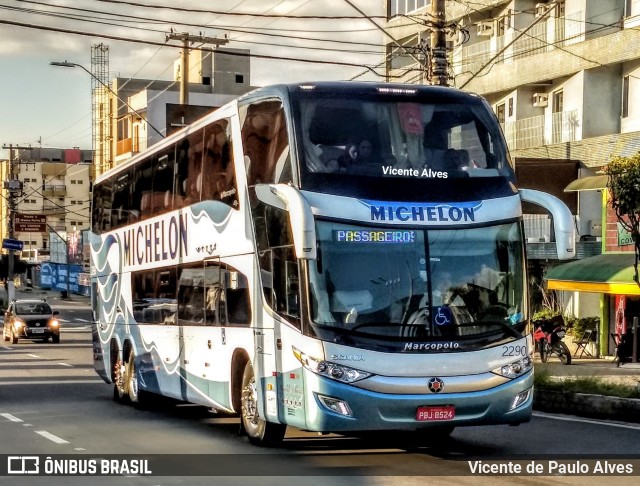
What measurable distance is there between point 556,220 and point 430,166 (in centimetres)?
148

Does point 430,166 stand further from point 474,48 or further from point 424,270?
point 474,48

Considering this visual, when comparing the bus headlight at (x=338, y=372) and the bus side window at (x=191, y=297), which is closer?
the bus headlight at (x=338, y=372)

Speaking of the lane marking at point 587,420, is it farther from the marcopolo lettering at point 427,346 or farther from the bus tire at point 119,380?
the bus tire at point 119,380

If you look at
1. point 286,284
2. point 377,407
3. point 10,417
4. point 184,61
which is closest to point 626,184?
point 286,284

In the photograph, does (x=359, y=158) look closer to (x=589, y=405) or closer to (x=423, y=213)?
(x=423, y=213)

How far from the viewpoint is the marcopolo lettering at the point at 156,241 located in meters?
19.0

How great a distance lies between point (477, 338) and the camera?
45.1ft

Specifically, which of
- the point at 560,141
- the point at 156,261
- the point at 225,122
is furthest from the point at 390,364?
the point at 560,141

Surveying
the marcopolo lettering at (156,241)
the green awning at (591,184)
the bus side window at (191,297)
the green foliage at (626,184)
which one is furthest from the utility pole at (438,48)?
the green awning at (591,184)

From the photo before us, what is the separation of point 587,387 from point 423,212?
8234mm

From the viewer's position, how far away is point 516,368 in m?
13.9

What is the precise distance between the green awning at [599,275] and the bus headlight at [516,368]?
18555 mm

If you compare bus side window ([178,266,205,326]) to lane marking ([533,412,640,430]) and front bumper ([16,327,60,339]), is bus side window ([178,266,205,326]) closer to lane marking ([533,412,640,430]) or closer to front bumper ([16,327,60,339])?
lane marking ([533,412,640,430])

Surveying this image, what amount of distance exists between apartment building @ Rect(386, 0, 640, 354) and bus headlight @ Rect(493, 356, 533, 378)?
2063 cm
